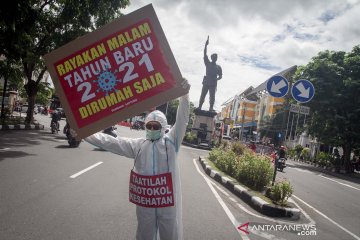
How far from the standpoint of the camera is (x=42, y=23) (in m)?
20.1

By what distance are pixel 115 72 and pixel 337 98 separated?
27340 millimetres

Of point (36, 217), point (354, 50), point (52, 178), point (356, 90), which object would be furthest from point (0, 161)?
point (354, 50)

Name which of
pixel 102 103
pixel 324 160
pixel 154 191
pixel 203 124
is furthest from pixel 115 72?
pixel 324 160

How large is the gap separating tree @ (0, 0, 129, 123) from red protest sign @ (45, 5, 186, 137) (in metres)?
8.21

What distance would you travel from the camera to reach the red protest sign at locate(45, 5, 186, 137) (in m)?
3.64

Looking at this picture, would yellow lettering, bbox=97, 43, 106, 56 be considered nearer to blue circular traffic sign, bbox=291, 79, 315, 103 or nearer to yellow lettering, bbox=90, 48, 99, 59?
yellow lettering, bbox=90, 48, 99, 59

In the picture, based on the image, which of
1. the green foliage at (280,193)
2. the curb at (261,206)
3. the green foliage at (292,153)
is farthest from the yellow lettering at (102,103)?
the green foliage at (292,153)

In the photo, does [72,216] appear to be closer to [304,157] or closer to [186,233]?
[186,233]

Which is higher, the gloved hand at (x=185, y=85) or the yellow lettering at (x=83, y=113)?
the gloved hand at (x=185, y=85)

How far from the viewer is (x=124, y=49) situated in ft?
12.5

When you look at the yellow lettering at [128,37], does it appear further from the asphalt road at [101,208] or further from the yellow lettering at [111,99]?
the asphalt road at [101,208]

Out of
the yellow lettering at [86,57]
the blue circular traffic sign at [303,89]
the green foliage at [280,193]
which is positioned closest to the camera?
the yellow lettering at [86,57]

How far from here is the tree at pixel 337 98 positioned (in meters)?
27.3

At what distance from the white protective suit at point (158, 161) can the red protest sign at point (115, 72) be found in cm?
24
